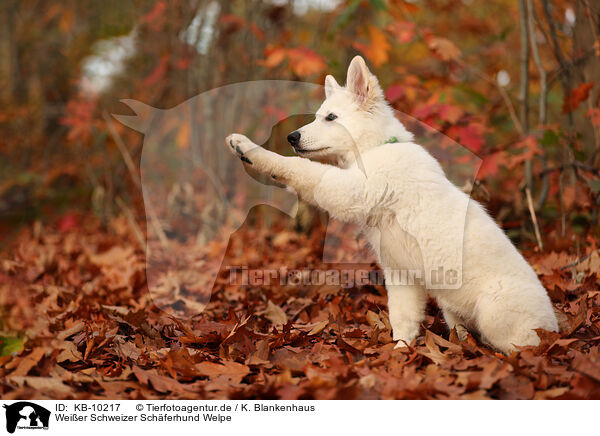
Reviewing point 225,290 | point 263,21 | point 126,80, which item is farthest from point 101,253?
point 126,80

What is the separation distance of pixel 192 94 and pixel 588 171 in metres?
4.99

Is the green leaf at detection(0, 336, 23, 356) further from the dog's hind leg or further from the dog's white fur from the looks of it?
the dog's hind leg

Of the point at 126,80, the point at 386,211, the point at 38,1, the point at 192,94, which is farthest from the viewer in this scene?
the point at 38,1

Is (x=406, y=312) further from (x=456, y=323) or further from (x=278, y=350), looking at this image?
(x=278, y=350)

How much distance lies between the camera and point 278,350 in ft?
10.5

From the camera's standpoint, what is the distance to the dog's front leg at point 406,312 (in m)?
3.38

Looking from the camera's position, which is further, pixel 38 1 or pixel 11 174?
pixel 38 1

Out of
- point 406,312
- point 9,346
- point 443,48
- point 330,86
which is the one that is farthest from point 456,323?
point 443,48

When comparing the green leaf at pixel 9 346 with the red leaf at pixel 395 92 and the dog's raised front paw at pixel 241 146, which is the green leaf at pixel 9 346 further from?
the red leaf at pixel 395 92
